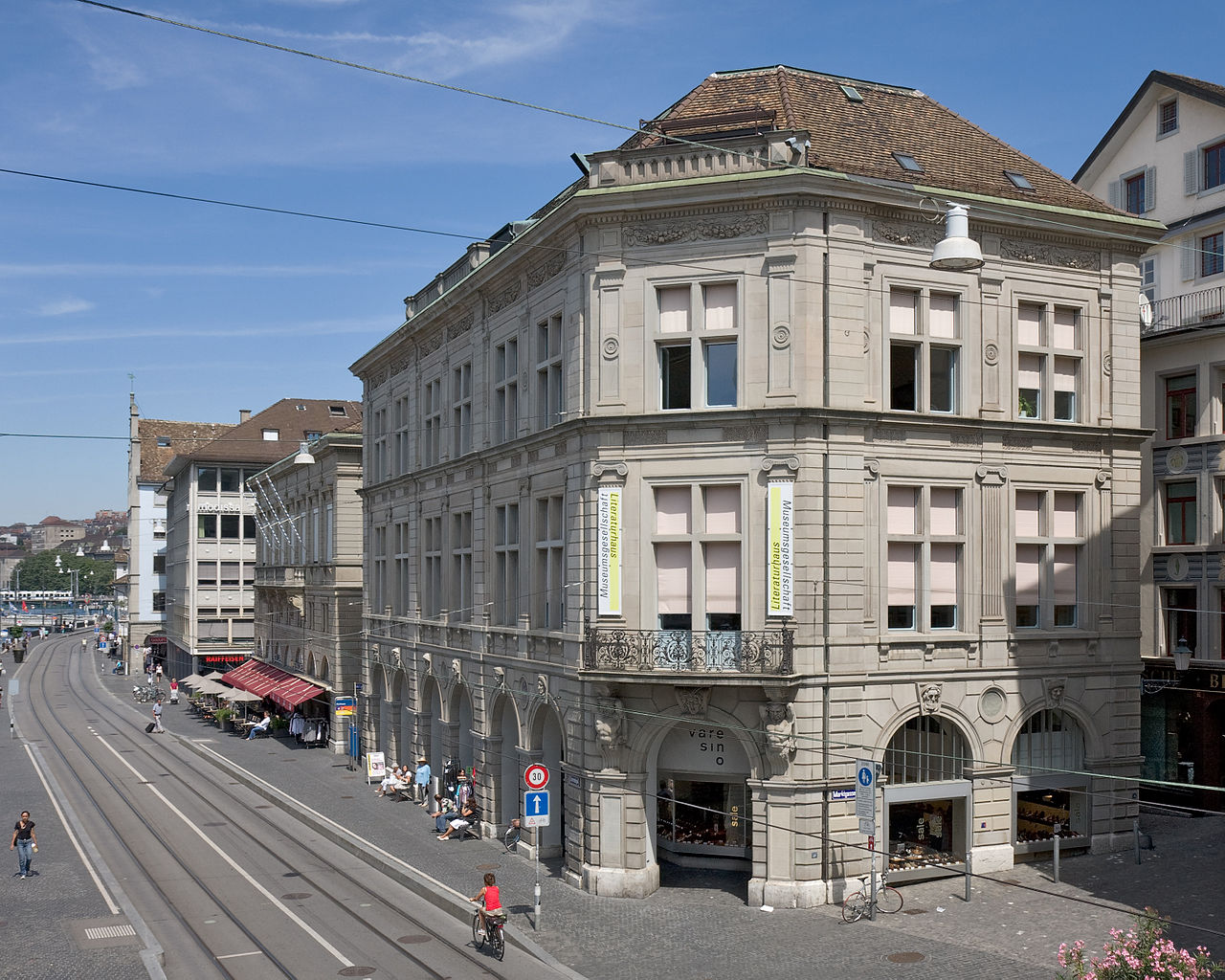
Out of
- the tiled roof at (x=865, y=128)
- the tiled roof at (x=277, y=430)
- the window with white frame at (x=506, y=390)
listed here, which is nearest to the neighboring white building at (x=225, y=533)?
the tiled roof at (x=277, y=430)

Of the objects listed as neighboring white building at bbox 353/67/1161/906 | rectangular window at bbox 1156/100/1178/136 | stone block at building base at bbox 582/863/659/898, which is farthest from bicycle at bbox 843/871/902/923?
rectangular window at bbox 1156/100/1178/136

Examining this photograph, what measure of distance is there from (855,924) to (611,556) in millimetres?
8939

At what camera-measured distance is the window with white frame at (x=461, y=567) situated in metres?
36.9

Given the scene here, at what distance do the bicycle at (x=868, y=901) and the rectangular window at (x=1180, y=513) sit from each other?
1624 cm

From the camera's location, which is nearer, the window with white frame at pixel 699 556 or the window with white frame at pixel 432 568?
the window with white frame at pixel 699 556

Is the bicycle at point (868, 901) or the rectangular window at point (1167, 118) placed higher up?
the rectangular window at point (1167, 118)

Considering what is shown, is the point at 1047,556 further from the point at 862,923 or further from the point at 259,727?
the point at 259,727

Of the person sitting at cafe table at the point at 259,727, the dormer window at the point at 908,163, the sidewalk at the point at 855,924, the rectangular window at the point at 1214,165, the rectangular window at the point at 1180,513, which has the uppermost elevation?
the rectangular window at the point at 1214,165

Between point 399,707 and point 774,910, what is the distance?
21882 mm

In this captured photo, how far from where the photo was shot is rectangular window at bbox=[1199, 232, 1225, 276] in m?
39.7

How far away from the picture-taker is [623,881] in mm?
26766

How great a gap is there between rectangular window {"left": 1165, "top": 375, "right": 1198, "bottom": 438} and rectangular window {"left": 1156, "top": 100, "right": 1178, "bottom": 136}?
10.3 metres

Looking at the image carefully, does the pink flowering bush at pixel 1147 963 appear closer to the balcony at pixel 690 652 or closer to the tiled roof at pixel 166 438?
the balcony at pixel 690 652

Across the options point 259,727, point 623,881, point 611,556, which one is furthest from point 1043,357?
point 259,727
